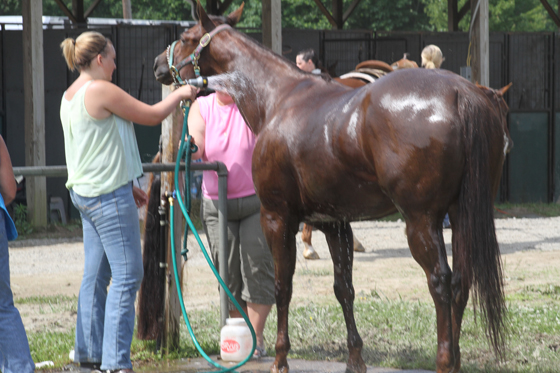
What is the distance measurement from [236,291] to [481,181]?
187 cm

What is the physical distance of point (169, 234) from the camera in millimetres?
4133

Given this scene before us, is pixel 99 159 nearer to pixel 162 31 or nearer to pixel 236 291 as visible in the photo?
pixel 236 291

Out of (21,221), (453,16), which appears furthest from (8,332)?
(453,16)

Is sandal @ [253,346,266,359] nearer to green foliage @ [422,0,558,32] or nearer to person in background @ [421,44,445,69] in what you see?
person in background @ [421,44,445,69]

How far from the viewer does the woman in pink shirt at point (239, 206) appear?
4078mm

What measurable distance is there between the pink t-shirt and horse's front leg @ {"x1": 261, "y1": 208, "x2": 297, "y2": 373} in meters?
0.58

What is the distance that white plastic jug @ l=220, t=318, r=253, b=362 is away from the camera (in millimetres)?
3775

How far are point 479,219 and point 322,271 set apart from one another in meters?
4.26

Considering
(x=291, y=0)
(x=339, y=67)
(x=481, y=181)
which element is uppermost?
(x=291, y=0)

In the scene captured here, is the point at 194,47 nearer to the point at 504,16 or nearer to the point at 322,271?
the point at 322,271

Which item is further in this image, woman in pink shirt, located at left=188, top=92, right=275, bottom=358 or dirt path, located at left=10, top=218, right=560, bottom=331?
dirt path, located at left=10, top=218, right=560, bottom=331

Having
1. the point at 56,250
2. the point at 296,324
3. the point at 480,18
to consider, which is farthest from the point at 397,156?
the point at 480,18

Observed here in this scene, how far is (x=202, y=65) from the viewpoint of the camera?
3832 millimetres

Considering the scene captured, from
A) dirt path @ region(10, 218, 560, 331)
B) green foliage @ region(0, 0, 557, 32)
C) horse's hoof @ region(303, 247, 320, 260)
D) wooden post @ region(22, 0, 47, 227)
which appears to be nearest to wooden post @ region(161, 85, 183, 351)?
dirt path @ region(10, 218, 560, 331)
